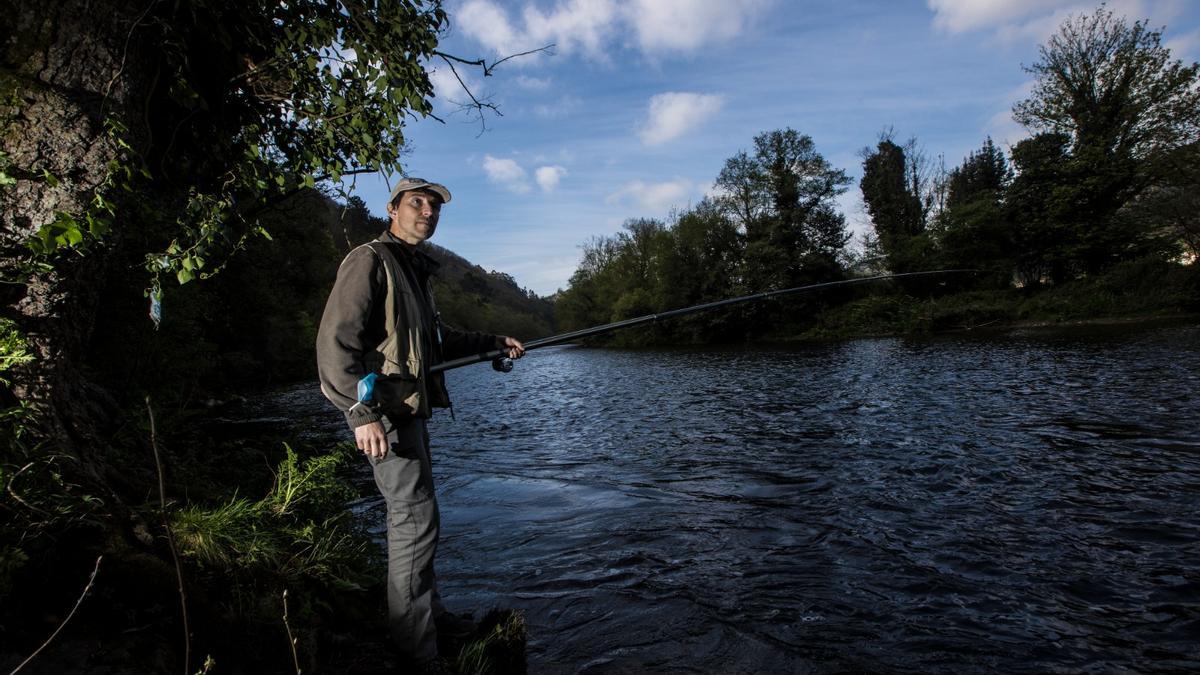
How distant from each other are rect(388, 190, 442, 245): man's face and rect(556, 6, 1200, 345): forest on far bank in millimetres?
18780

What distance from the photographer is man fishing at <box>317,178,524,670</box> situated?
3.05 meters

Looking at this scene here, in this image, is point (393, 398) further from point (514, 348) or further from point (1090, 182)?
point (1090, 182)

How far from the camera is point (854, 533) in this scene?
585 centimetres

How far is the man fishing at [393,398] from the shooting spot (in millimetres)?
3051

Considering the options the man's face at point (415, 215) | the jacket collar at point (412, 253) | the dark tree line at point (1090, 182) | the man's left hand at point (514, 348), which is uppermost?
the dark tree line at point (1090, 182)

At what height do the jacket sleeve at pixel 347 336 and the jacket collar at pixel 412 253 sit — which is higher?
the jacket collar at pixel 412 253

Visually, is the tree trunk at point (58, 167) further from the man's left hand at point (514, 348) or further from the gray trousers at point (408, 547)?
the man's left hand at point (514, 348)

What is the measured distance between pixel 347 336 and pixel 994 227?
47.9 m

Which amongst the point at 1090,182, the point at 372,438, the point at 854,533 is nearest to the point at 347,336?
the point at 372,438

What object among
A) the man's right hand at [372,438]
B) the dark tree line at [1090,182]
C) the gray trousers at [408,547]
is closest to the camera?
the man's right hand at [372,438]

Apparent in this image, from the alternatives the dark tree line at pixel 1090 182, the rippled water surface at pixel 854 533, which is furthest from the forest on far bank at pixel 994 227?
the rippled water surface at pixel 854 533

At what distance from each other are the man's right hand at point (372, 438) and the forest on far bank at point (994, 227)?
19.4m

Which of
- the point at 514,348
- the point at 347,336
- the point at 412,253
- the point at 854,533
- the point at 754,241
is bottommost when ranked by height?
the point at 854,533

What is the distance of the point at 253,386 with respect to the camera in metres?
27.8
